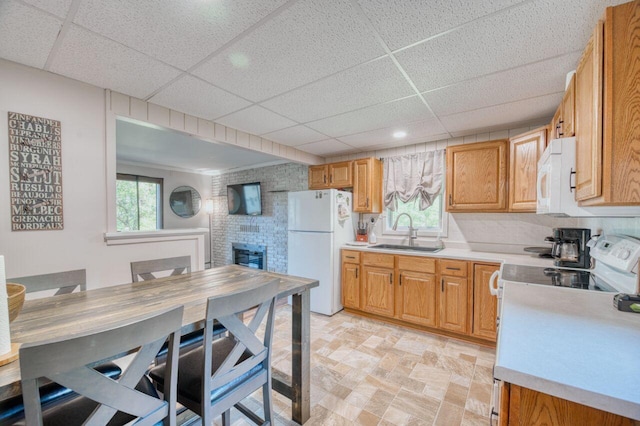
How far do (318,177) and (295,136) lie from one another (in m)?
1.00

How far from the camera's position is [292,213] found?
3.80 m

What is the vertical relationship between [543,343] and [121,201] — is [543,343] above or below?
below

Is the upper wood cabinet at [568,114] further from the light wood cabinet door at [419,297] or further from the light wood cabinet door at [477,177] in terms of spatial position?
the light wood cabinet door at [419,297]

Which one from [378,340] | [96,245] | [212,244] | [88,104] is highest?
[88,104]

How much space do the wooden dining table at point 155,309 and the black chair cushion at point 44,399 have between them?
0.72 ft

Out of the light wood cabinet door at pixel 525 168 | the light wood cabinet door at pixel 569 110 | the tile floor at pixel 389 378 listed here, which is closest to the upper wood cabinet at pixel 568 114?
the light wood cabinet door at pixel 569 110

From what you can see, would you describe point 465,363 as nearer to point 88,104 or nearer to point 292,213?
point 292,213

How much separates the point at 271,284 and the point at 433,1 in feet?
4.92

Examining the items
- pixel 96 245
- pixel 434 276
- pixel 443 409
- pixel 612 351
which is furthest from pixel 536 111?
pixel 96 245

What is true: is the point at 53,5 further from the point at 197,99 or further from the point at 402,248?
the point at 402,248

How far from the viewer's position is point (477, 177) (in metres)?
2.89

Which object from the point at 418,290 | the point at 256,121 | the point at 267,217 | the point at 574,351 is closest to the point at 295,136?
the point at 256,121

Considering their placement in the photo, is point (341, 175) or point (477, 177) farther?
point (341, 175)

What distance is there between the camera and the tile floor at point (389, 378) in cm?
174
